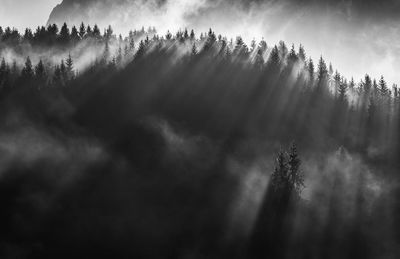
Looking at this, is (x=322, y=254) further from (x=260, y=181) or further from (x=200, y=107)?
(x=200, y=107)

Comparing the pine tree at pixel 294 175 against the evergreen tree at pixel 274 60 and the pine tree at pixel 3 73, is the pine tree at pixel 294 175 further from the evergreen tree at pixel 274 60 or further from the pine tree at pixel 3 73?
the pine tree at pixel 3 73

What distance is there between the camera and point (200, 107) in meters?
145

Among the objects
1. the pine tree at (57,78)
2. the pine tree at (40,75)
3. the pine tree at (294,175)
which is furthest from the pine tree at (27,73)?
the pine tree at (294,175)

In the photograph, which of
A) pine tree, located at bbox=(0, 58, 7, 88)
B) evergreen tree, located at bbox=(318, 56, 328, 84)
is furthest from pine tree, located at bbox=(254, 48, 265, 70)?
pine tree, located at bbox=(0, 58, 7, 88)

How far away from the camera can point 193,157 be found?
125 meters

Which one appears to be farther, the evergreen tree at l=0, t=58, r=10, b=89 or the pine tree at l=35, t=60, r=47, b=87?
the pine tree at l=35, t=60, r=47, b=87

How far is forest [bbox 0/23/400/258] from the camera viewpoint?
4003 inches

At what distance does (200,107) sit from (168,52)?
4040 cm

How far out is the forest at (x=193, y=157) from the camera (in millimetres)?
101688

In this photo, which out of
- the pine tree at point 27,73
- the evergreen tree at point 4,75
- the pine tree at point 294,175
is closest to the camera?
the pine tree at point 294,175

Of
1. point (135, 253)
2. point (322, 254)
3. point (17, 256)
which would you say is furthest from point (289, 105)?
point (17, 256)

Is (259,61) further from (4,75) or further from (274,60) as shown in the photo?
(4,75)

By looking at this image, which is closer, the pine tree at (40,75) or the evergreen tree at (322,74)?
the pine tree at (40,75)

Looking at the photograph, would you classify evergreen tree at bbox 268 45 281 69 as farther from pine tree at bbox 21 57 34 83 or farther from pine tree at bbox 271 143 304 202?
pine tree at bbox 21 57 34 83
